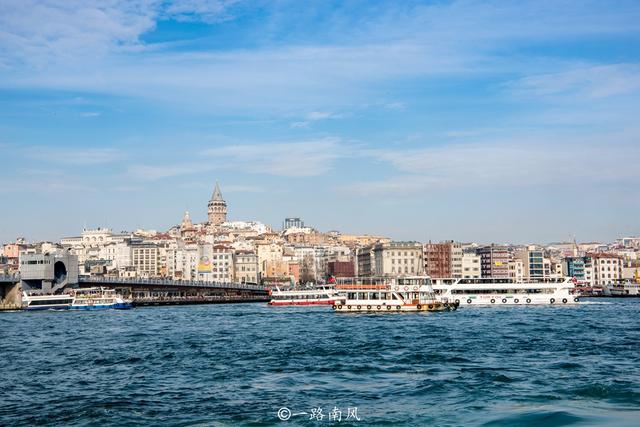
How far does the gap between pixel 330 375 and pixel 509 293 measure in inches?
2082

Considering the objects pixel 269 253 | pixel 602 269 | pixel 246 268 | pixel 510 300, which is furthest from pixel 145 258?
pixel 510 300

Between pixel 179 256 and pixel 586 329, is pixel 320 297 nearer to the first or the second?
pixel 586 329

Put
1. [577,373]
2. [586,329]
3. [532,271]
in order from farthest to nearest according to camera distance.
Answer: [532,271], [586,329], [577,373]

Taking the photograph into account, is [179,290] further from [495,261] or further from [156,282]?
[495,261]

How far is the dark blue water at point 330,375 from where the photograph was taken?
2161cm

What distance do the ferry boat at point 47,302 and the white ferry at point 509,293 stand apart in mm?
34751

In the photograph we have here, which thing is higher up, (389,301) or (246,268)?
(246,268)

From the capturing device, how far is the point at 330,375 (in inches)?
1116

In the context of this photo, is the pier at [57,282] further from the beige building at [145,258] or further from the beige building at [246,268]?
the beige building at [145,258]

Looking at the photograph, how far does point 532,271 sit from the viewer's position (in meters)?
154

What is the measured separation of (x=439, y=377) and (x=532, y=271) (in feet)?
431

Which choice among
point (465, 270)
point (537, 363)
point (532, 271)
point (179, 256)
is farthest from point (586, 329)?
point (179, 256)

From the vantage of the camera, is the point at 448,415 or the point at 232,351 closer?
the point at 448,415

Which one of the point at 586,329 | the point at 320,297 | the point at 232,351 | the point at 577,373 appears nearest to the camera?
the point at 577,373
